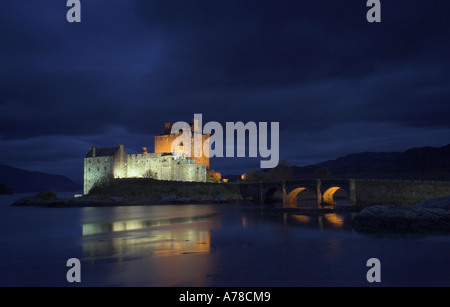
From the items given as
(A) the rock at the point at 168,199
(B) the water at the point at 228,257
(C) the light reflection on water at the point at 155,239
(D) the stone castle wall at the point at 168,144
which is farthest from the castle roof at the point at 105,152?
(B) the water at the point at 228,257

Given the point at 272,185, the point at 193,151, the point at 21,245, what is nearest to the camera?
the point at 21,245

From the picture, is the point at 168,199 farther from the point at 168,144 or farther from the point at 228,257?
the point at 228,257

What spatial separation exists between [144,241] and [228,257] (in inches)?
317

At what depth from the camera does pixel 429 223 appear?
965 inches

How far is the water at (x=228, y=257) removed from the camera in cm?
1304

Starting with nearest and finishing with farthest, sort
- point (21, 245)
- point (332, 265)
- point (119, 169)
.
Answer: point (332, 265)
point (21, 245)
point (119, 169)

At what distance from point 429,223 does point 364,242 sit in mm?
7506

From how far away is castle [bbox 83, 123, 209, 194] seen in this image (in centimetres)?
7394

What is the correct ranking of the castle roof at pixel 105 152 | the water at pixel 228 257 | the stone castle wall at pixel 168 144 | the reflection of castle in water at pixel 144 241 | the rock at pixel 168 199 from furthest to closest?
the stone castle wall at pixel 168 144, the castle roof at pixel 105 152, the rock at pixel 168 199, the reflection of castle in water at pixel 144 241, the water at pixel 228 257

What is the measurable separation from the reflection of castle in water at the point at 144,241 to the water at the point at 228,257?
2.2 inches

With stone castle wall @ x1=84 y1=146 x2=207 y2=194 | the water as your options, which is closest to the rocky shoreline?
stone castle wall @ x1=84 y1=146 x2=207 y2=194

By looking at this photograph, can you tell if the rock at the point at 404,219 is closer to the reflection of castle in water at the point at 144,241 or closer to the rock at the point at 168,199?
the reflection of castle in water at the point at 144,241
